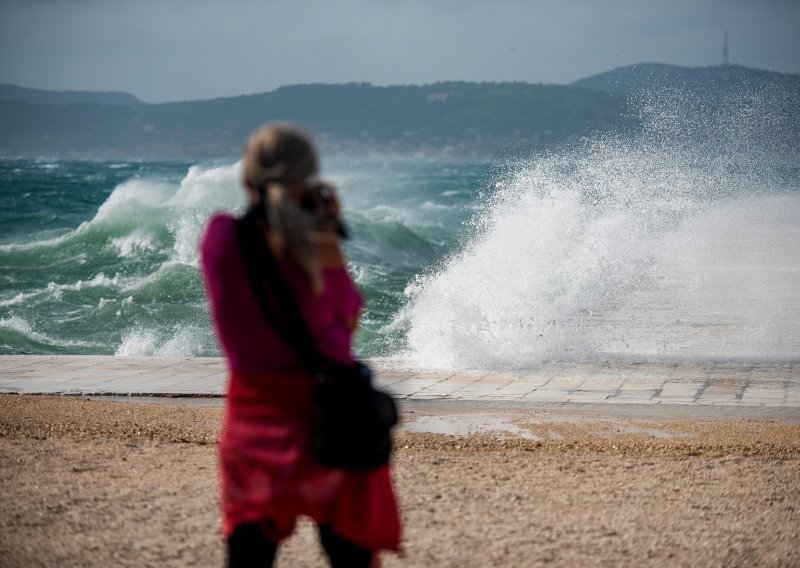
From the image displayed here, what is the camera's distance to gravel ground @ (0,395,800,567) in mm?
4801

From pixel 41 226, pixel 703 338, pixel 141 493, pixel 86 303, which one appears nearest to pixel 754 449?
pixel 141 493

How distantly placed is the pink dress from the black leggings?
0.11 ft

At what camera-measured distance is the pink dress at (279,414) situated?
2877 millimetres

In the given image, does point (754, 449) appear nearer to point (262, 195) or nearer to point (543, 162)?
point (262, 195)

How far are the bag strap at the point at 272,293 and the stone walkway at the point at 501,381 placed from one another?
6.59 metres

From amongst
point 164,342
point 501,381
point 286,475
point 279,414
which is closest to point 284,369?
point 279,414

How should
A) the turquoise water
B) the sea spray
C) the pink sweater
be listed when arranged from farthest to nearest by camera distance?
the turquoise water
the sea spray
the pink sweater

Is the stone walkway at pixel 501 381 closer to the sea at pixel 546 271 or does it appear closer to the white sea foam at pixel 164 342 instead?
the sea at pixel 546 271

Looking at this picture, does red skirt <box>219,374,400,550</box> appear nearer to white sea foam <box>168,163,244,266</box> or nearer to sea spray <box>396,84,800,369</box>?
sea spray <box>396,84,800,369</box>

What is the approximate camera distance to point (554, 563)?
15.3 feet

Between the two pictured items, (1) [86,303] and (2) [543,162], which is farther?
(1) [86,303]

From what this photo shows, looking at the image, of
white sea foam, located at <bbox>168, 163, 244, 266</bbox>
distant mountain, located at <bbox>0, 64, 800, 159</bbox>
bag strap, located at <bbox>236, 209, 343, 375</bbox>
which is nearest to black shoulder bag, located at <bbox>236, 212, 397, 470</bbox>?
bag strap, located at <bbox>236, 209, 343, 375</bbox>

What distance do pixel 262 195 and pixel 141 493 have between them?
3353 mm

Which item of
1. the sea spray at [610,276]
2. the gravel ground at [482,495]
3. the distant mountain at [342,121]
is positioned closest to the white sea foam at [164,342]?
the sea spray at [610,276]
